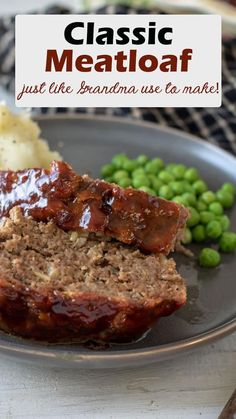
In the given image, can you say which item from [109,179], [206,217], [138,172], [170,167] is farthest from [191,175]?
[109,179]

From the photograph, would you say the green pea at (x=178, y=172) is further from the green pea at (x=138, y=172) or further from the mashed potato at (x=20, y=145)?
the mashed potato at (x=20, y=145)

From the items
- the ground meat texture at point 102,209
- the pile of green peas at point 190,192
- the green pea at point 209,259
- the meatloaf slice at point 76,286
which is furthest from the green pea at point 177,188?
the meatloaf slice at point 76,286

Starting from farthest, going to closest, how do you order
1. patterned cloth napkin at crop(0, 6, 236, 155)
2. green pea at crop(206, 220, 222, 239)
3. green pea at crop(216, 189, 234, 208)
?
patterned cloth napkin at crop(0, 6, 236, 155) < green pea at crop(216, 189, 234, 208) < green pea at crop(206, 220, 222, 239)

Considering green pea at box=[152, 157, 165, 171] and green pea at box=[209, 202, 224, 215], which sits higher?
green pea at box=[152, 157, 165, 171]

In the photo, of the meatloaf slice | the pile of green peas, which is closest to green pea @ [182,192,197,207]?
the pile of green peas

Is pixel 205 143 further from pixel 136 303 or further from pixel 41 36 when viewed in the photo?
pixel 136 303

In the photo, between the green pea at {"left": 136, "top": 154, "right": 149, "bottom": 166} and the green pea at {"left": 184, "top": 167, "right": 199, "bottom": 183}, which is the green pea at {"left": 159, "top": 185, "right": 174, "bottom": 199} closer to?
the green pea at {"left": 184, "top": 167, "right": 199, "bottom": 183}
